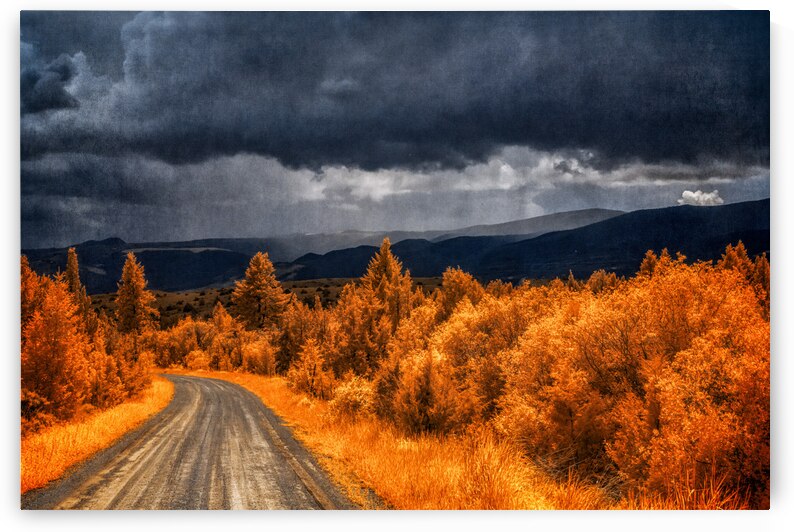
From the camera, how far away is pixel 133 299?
40.3 feet

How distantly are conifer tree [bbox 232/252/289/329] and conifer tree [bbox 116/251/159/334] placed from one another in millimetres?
2042

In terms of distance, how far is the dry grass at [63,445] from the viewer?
920 cm

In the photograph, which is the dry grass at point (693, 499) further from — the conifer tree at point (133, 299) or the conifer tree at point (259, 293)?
the conifer tree at point (133, 299)

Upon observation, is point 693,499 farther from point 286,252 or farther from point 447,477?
point 286,252

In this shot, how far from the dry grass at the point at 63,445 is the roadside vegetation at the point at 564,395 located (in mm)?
471

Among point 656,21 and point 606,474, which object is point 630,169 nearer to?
point 656,21

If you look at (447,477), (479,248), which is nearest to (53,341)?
(447,477)

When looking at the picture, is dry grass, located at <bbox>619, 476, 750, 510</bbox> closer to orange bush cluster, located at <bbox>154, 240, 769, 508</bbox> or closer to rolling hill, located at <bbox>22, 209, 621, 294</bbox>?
orange bush cluster, located at <bbox>154, 240, 769, 508</bbox>

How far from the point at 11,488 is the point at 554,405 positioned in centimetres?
1023

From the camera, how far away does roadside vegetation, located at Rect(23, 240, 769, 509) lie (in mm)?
8172

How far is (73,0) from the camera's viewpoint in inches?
403

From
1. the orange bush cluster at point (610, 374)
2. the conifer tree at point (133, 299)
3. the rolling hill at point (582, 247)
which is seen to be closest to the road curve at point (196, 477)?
the conifer tree at point (133, 299)

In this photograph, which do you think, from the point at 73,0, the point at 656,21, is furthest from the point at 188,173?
the point at 656,21

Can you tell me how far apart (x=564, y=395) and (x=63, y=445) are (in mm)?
9632
